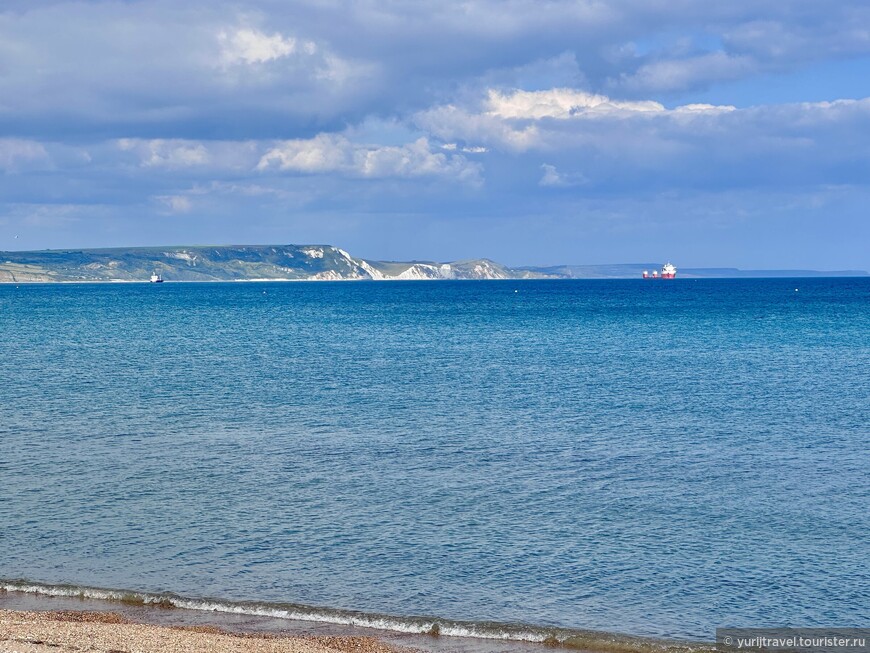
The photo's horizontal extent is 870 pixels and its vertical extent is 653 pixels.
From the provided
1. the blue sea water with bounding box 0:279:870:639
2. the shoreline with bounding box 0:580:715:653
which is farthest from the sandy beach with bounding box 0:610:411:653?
the blue sea water with bounding box 0:279:870:639

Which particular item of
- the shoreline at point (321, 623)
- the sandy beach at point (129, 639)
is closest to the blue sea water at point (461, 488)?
the shoreline at point (321, 623)

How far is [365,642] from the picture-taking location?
18984 millimetres

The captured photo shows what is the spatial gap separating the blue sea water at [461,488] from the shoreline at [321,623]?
0.43m

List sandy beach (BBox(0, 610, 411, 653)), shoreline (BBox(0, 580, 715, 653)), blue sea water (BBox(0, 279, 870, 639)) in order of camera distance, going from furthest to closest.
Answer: blue sea water (BBox(0, 279, 870, 639))
shoreline (BBox(0, 580, 715, 653))
sandy beach (BBox(0, 610, 411, 653))

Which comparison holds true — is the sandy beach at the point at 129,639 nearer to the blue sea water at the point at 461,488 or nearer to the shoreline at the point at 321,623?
the shoreline at the point at 321,623

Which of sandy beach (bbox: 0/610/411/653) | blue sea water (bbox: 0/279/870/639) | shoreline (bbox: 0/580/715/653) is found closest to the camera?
sandy beach (bbox: 0/610/411/653)

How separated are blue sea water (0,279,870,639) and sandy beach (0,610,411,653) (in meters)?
2.22

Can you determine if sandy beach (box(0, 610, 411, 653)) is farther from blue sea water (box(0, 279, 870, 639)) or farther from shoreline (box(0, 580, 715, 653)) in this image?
blue sea water (box(0, 279, 870, 639))

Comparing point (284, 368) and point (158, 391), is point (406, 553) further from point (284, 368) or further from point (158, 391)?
point (284, 368)

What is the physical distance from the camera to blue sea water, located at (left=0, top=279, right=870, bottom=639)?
2206 cm

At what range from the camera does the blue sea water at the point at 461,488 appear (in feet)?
72.4

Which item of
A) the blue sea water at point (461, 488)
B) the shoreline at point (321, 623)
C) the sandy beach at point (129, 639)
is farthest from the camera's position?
the blue sea water at point (461, 488)

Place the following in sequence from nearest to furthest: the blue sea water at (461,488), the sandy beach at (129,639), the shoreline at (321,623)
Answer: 1. the sandy beach at (129,639)
2. the shoreline at (321,623)
3. the blue sea water at (461,488)

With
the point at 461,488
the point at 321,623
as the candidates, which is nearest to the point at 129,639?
the point at 321,623
